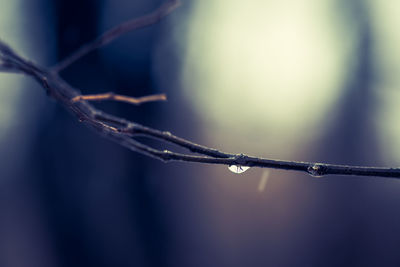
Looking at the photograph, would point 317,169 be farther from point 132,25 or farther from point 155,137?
point 132,25

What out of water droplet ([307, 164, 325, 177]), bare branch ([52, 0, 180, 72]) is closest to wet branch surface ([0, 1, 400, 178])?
water droplet ([307, 164, 325, 177])

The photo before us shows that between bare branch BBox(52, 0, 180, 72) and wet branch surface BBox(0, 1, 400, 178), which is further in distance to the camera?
bare branch BBox(52, 0, 180, 72)

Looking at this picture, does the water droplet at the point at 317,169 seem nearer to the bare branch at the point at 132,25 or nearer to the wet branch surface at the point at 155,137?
the wet branch surface at the point at 155,137

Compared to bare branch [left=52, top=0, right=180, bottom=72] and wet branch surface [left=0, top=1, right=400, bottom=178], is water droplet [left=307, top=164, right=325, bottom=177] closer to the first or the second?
wet branch surface [left=0, top=1, right=400, bottom=178]

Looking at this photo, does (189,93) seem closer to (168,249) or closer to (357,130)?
(168,249)

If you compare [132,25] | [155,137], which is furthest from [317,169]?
[132,25]

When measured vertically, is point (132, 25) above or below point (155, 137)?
above

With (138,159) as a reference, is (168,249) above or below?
below

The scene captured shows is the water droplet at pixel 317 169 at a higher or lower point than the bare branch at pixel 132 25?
lower

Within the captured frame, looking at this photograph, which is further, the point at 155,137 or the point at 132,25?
the point at 132,25

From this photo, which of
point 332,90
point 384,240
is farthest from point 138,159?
point 384,240

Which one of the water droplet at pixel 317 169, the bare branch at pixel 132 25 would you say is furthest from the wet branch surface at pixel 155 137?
the bare branch at pixel 132 25
